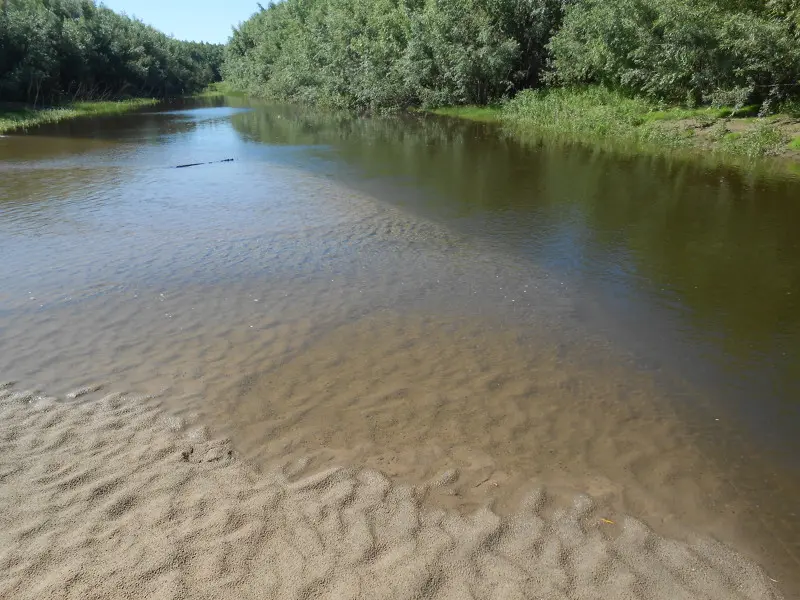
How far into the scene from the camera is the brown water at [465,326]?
4871 millimetres

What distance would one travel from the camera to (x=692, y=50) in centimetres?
2178

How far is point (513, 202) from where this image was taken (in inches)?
548

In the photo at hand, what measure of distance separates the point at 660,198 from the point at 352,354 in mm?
10632

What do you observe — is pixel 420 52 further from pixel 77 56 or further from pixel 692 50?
pixel 77 56

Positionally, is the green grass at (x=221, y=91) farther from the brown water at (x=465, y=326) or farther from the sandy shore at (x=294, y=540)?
the sandy shore at (x=294, y=540)

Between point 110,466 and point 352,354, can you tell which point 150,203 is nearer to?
point 352,354

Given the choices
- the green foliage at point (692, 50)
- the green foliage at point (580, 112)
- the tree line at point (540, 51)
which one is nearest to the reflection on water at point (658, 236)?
the green foliage at point (580, 112)

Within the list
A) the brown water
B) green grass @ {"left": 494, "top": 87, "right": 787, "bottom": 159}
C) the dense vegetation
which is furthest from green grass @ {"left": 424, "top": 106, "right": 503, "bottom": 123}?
the dense vegetation

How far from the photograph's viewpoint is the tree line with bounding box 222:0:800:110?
809 inches

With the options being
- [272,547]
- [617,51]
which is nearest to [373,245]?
[272,547]

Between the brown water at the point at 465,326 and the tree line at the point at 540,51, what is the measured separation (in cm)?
800

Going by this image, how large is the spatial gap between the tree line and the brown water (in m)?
8.00

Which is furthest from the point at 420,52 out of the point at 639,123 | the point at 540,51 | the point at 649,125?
the point at 649,125

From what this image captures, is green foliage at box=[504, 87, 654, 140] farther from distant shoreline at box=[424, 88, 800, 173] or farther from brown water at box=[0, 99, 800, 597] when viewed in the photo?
brown water at box=[0, 99, 800, 597]
